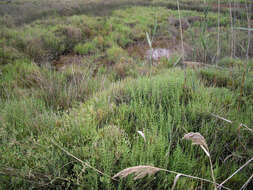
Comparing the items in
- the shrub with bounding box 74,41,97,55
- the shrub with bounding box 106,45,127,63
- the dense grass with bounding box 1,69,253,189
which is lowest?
the dense grass with bounding box 1,69,253,189

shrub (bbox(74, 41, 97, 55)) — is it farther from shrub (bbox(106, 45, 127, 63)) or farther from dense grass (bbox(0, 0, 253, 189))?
shrub (bbox(106, 45, 127, 63))

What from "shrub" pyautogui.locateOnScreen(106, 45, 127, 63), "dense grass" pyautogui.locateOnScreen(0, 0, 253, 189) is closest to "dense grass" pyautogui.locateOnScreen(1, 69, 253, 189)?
"dense grass" pyautogui.locateOnScreen(0, 0, 253, 189)

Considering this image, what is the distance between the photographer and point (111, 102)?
2021 mm

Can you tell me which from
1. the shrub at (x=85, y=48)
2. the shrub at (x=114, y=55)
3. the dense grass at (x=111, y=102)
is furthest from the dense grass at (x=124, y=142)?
the shrub at (x=85, y=48)

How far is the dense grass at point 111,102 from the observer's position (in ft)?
3.60

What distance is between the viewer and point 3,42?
197 inches

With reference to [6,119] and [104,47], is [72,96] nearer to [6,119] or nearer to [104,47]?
[6,119]

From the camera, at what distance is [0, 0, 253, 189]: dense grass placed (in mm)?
1098

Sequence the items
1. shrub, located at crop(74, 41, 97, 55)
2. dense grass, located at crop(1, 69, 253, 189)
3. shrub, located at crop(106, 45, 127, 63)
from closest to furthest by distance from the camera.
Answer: dense grass, located at crop(1, 69, 253, 189) → shrub, located at crop(106, 45, 127, 63) → shrub, located at crop(74, 41, 97, 55)

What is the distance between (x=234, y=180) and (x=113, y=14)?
1134cm

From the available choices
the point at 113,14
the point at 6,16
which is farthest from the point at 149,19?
the point at 6,16

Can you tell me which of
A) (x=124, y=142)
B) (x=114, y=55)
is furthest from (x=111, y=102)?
(x=114, y=55)

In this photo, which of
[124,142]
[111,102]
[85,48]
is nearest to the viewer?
[124,142]

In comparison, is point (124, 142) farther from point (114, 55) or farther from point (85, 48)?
point (85, 48)
